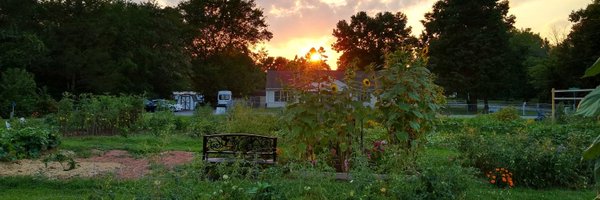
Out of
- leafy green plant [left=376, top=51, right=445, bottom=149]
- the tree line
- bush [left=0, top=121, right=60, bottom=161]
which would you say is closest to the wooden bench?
leafy green plant [left=376, top=51, right=445, bottom=149]

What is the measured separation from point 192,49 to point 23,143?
4611 cm

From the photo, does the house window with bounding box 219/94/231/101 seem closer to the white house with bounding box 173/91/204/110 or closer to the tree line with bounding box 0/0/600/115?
the white house with bounding box 173/91/204/110

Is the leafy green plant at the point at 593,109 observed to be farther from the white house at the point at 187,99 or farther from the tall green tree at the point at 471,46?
the white house at the point at 187,99

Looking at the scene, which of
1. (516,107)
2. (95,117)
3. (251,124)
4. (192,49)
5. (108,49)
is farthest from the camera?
(192,49)

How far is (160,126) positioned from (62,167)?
7.43m

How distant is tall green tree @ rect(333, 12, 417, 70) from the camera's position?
60.7m

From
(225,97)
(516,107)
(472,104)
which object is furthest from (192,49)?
(516,107)

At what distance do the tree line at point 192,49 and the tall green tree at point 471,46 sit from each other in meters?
0.09

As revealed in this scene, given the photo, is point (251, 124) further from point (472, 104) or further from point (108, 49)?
point (472, 104)

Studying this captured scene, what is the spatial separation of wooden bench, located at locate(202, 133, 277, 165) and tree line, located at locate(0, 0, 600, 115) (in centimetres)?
2539

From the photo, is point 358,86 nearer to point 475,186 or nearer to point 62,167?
point 475,186

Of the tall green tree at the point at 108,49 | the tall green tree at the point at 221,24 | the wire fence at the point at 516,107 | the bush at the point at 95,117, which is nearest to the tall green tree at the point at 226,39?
the tall green tree at the point at 221,24

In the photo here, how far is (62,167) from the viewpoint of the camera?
7867 millimetres

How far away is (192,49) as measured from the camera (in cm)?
5406
